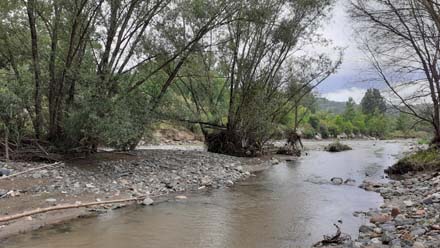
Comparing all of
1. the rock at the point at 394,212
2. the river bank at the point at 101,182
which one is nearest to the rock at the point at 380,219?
the rock at the point at 394,212

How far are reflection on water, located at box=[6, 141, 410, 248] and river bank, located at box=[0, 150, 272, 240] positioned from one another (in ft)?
2.19

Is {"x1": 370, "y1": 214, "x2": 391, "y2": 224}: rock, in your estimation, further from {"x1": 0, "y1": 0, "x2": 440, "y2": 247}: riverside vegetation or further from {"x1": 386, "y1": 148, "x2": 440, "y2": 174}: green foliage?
{"x1": 386, "y1": 148, "x2": 440, "y2": 174}: green foliage

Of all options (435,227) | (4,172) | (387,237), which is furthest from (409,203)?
(4,172)

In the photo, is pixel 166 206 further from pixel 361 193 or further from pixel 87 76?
pixel 361 193

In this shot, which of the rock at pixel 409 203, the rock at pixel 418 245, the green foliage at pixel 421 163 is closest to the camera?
the rock at pixel 418 245

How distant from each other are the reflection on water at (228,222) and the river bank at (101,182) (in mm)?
667

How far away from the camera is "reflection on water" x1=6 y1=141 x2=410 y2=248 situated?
7020 millimetres

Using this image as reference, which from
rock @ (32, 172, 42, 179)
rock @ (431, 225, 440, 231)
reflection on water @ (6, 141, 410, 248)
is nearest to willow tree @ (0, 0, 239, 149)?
rock @ (32, 172, 42, 179)

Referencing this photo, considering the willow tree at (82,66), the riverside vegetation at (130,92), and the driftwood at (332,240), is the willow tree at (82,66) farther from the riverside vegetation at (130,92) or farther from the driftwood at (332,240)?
the driftwood at (332,240)

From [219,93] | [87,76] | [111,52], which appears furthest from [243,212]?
[219,93]

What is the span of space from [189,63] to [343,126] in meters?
50.4

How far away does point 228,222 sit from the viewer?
8.52m

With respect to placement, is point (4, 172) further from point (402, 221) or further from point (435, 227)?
point (435, 227)

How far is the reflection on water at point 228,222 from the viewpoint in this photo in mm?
7020
